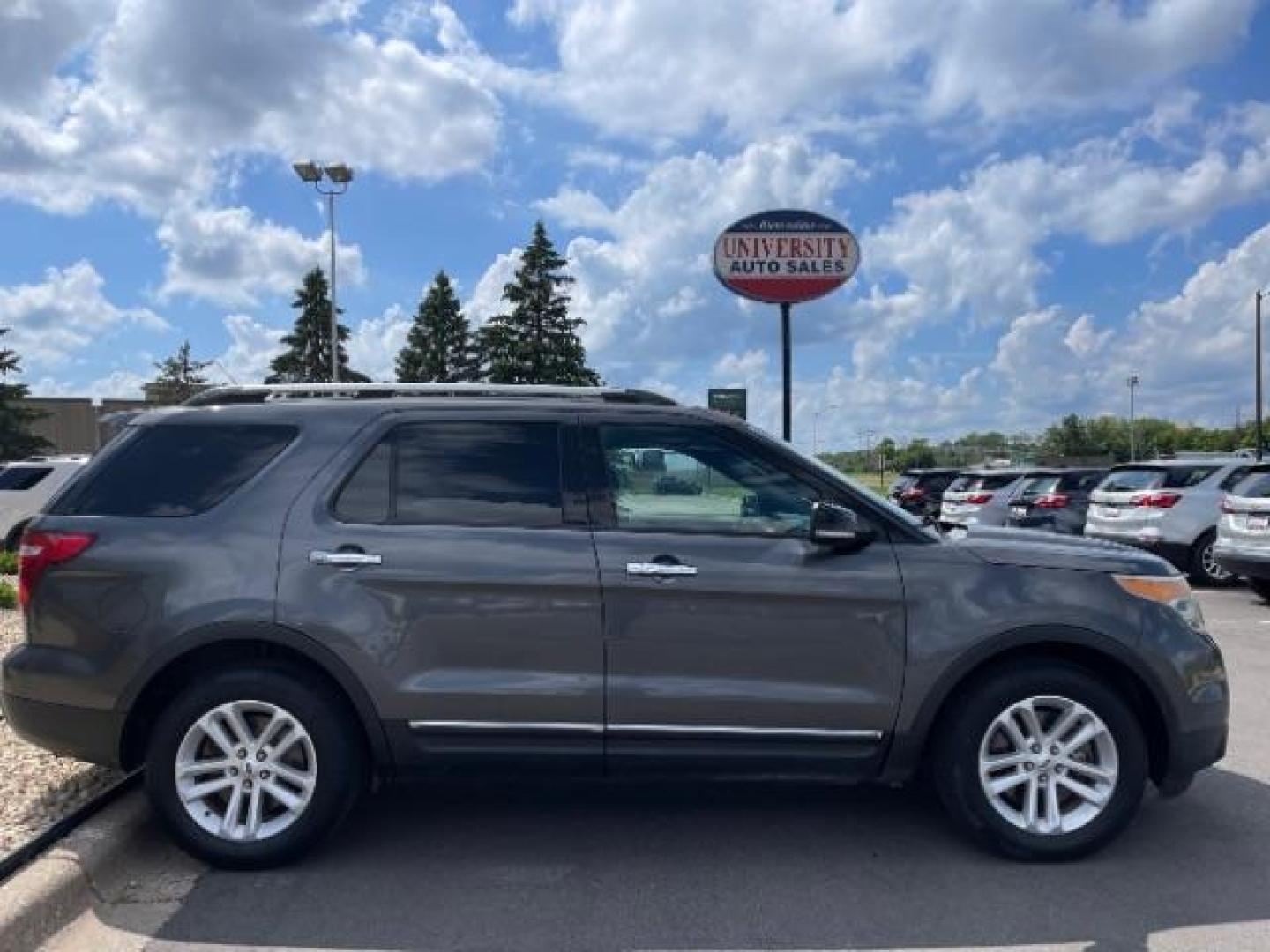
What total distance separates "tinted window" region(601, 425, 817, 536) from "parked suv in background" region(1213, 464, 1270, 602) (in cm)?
842

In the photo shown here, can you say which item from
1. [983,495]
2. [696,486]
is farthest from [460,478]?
[983,495]

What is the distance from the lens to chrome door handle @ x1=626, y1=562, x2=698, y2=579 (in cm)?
442

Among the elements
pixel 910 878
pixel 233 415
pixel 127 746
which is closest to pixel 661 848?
pixel 910 878

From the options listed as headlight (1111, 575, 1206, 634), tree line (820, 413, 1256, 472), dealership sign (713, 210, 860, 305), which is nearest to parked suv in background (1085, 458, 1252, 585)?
dealership sign (713, 210, 860, 305)

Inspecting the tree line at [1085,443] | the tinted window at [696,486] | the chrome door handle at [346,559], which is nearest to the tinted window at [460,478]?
the chrome door handle at [346,559]

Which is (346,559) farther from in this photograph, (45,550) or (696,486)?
(696,486)

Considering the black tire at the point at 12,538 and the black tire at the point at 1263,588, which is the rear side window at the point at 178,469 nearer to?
the black tire at the point at 1263,588

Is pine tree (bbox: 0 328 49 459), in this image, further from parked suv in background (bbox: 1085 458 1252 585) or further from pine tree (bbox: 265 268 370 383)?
parked suv in background (bbox: 1085 458 1252 585)

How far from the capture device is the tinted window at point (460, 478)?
15.0 feet

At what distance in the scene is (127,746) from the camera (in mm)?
4551

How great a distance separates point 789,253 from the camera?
49.4 feet

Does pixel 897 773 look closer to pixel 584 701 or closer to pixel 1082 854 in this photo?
pixel 1082 854

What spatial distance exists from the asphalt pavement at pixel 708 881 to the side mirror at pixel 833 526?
1306 millimetres

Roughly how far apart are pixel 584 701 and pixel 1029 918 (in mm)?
1767
